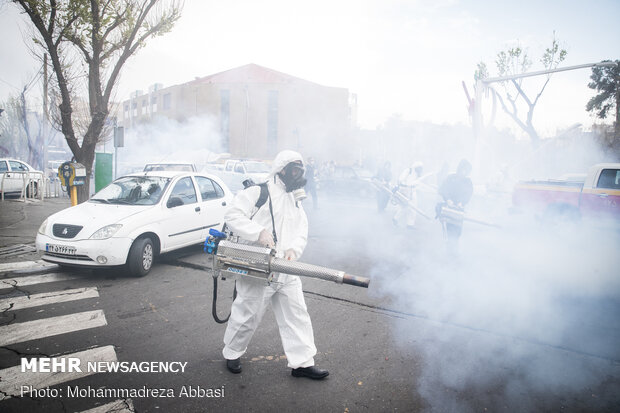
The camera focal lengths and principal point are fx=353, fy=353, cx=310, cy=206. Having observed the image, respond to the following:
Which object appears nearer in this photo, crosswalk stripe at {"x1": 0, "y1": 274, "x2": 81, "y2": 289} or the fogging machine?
the fogging machine

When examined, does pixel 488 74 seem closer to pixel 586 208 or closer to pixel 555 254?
pixel 586 208

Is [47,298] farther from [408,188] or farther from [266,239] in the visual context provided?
[408,188]

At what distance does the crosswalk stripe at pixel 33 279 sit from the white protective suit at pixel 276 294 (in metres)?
3.79

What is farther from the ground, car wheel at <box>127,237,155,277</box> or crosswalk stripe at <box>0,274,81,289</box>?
car wheel at <box>127,237,155,277</box>

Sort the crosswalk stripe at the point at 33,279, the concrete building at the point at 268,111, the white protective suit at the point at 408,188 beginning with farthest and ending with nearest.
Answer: the concrete building at the point at 268,111 → the white protective suit at the point at 408,188 → the crosswalk stripe at the point at 33,279

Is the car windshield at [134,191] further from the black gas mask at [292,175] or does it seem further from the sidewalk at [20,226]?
the black gas mask at [292,175]

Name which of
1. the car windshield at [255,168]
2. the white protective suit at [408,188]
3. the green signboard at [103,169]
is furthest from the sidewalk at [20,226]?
the white protective suit at [408,188]

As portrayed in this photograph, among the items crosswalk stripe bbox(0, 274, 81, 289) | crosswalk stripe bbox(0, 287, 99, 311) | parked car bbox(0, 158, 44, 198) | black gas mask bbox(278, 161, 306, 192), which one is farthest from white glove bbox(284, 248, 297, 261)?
parked car bbox(0, 158, 44, 198)

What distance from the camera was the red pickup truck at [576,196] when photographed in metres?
8.23

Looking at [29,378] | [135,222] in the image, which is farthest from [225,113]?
[29,378]

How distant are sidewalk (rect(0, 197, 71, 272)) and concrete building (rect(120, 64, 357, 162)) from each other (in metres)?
32.4

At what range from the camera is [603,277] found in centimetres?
593

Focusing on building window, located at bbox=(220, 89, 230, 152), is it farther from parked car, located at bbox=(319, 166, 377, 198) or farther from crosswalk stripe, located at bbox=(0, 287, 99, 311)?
crosswalk stripe, located at bbox=(0, 287, 99, 311)

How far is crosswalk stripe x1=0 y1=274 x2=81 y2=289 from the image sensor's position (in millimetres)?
4945
